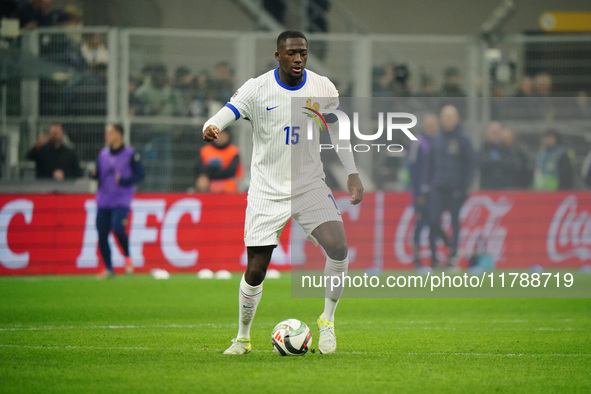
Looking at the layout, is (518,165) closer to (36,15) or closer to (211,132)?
(36,15)

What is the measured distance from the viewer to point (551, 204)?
17.5 m

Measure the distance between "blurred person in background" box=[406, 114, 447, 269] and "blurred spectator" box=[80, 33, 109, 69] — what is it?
5.12m

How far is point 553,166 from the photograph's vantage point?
1758 cm

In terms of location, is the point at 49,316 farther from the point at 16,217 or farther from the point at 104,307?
the point at 16,217

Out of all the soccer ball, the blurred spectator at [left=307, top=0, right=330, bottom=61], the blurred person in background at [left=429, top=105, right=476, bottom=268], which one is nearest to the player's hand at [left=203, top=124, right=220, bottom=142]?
the soccer ball

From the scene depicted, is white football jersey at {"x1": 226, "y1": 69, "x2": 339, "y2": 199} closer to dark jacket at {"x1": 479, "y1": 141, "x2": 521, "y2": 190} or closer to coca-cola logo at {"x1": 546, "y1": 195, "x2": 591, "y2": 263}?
dark jacket at {"x1": 479, "y1": 141, "x2": 521, "y2": 190}

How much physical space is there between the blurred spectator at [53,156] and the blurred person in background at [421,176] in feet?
17.9

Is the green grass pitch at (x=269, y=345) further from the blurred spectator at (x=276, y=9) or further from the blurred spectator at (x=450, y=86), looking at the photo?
the blurred spectator at (x=276, y=9)

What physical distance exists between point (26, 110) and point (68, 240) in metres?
2.18

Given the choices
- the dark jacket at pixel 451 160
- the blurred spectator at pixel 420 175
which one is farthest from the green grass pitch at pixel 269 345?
the dark jacket at pixel 451 160

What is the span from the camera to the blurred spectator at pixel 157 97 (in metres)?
16.8

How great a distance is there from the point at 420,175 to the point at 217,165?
3235 mm

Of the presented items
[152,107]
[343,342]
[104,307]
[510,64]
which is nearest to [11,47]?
[152,107]

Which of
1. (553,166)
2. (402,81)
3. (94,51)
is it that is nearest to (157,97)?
(94,51)
